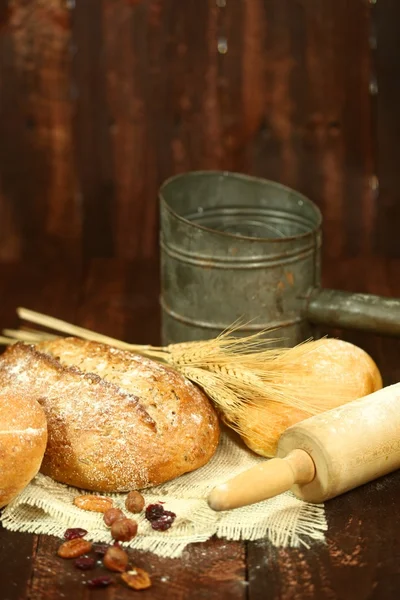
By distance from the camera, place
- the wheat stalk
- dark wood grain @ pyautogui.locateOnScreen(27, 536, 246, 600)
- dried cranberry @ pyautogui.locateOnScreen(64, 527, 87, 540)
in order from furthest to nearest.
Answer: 1. the wheat stalk
2. dried cranberry @ pyautogui.locateOnScreen(64, 527, 87, 540)
3. dark wood grain @ pyautogui.locateOnScreen(27, 536, 246, 600)

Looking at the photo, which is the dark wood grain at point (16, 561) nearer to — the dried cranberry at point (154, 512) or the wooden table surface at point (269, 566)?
A: the wooden table surface at point (269, 566)

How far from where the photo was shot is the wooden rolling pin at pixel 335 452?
131 centimetres

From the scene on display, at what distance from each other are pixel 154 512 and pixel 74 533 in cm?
12

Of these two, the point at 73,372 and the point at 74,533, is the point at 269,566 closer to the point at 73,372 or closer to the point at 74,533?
the point at 74,533

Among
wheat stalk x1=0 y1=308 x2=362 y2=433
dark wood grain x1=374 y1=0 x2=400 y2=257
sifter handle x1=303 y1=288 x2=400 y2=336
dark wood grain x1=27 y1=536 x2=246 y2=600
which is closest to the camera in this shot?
dark wood grain x1=27 y1=536 x2=246 y2=600

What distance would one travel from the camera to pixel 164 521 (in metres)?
1.33

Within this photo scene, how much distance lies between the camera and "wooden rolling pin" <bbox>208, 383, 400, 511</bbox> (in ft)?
4.31

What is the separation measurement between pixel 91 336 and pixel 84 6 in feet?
3.28

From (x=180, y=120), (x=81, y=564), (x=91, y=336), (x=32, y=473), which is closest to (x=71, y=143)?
(x=180, y=120)

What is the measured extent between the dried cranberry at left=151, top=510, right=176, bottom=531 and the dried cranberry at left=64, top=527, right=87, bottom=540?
0.32ft

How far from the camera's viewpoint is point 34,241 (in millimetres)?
2623

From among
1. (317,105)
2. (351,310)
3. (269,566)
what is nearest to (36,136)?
(317,105)

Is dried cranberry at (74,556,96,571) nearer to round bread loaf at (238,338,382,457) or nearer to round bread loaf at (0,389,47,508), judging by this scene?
round bread loaf at (0,389,47,508)

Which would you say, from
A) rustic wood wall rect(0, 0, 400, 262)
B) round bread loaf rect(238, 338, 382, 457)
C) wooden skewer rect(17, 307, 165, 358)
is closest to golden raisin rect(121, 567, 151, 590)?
round bread loaf rect(238, 338, 382, 457)
